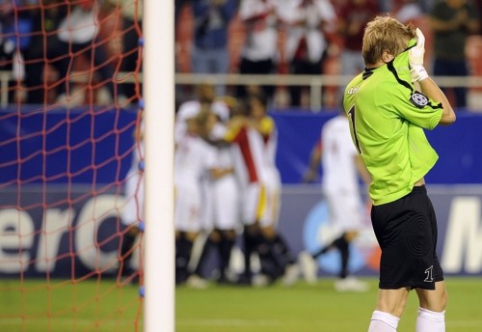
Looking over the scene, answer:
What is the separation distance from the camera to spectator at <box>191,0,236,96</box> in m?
17.1

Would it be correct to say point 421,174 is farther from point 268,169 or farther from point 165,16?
point 268,169

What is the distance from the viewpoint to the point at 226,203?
14.1 meters

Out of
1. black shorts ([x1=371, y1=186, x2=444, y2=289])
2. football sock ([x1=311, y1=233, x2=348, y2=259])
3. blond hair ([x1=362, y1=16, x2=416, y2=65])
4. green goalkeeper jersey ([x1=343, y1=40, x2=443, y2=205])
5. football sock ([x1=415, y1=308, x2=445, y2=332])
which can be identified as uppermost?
blond hair ([x1=362, y1=16, x2=416, y2=65])

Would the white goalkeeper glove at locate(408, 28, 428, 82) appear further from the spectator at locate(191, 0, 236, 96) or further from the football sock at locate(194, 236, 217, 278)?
the spectator at locate(191, 0, 236, 96)

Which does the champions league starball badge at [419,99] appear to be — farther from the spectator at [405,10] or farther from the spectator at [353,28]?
the spectator at [405,10]

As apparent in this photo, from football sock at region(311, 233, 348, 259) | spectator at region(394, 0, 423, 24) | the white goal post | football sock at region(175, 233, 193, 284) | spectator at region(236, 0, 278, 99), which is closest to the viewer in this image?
the white goal post

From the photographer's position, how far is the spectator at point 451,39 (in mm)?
16672

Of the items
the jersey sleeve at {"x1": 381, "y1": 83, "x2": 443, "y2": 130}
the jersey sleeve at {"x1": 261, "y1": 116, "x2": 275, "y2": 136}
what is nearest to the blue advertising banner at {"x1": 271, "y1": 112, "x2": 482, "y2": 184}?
the jersey sleeve at {"x1": 261, "y1": 116, "x2": 275, "y2": 136}

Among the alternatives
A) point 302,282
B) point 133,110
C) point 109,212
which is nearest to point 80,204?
point 109,212

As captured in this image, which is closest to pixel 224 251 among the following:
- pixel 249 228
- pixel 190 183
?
pixel 249 228

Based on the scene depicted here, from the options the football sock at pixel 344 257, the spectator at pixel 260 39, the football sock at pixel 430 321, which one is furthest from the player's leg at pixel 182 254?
the football sock at pixel 430 321

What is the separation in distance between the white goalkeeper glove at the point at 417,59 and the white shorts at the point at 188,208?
770 centimetres

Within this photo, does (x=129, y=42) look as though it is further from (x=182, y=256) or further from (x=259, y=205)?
(x=182, y=256)

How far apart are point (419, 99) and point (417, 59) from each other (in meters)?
0.21
